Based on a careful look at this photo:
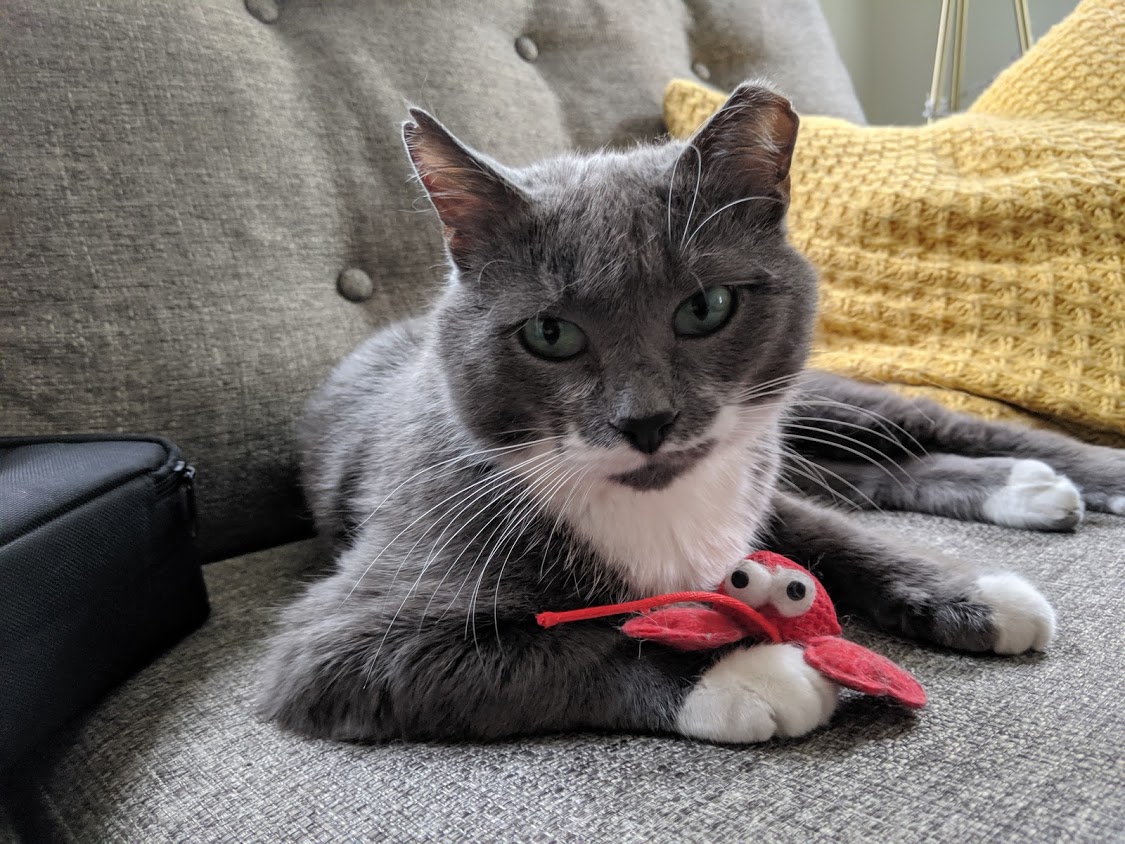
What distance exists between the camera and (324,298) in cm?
131

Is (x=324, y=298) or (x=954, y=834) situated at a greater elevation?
(x=324, y=298)

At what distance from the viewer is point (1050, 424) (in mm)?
1320

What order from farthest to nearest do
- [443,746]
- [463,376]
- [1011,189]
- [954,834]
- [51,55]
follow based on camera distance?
[1011,189]
[51,55]
[463,376]
[443,746]
[954,834]

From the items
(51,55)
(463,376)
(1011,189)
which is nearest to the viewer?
(463,376)

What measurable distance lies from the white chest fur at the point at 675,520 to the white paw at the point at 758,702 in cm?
16

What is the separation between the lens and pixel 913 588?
2.82 ft

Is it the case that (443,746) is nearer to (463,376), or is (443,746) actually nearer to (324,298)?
(463,376)

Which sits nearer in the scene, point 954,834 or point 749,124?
point 954,834

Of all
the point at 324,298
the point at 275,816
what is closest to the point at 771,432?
the point at 275,816

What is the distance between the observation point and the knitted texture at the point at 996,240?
4.09 ft

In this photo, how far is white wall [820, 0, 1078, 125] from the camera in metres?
2.74

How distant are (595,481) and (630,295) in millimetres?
184

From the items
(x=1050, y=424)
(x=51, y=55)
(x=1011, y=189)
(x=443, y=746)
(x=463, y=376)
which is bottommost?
(x=443, y=746)

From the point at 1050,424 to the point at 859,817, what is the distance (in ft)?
3.21
